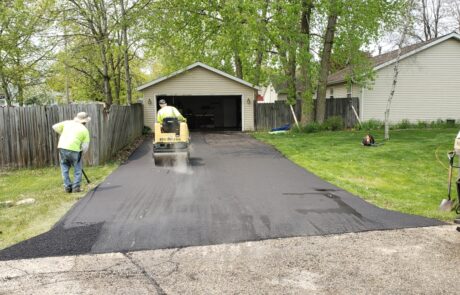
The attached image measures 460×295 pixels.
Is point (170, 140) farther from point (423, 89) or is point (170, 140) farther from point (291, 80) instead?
point (423, 89)

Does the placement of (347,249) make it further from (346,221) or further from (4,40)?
(4,40)

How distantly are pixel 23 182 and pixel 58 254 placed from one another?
18.7ft

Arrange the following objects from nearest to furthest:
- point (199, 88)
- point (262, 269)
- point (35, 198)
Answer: point (262, 269)
point (35, 198)
point (199, 88)

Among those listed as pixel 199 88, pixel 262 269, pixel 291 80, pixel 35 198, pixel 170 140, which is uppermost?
pixel 291 80

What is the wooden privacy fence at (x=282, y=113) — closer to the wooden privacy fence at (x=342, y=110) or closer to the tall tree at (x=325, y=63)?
the wooden privacy fence at (x=342, y=110)

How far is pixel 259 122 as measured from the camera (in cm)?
2303

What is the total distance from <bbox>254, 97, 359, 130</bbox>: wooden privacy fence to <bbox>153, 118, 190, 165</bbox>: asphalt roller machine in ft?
39.2

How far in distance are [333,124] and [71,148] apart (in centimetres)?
1603

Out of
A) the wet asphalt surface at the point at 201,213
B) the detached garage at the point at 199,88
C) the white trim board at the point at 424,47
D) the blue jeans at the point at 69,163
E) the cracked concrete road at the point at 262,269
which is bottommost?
the cracked concrete road at the point at 262,269

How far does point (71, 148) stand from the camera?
8.06m

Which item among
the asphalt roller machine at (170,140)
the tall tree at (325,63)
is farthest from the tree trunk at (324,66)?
the asphalt roller machine at (170,140)

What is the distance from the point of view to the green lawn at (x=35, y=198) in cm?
566

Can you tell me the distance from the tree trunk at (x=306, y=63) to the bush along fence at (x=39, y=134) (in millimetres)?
9689

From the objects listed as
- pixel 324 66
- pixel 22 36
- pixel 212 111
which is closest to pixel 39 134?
pixel 22 36
